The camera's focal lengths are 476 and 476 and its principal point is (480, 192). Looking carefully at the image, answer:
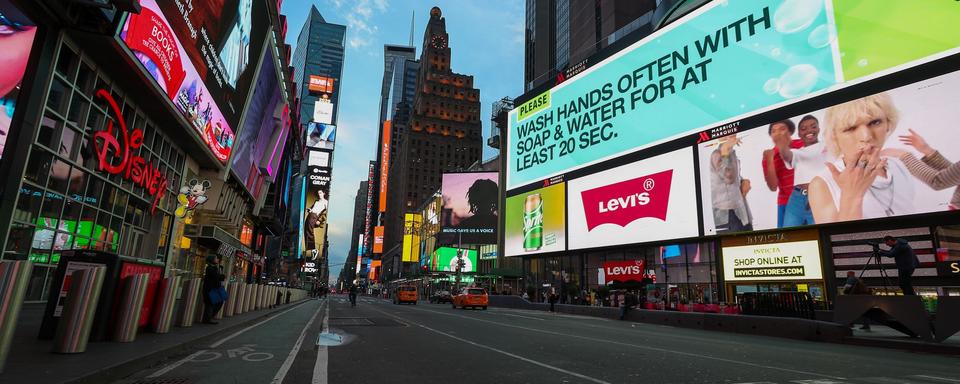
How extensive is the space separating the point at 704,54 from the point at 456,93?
120 meters

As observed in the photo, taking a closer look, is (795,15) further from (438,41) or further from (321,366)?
(438,41)

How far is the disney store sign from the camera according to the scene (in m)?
15.0

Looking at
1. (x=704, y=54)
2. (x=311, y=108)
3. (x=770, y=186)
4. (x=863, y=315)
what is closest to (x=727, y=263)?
(x=770, y=186)

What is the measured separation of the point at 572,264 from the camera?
155 feet

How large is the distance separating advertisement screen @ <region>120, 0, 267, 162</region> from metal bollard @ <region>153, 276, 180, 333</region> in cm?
762

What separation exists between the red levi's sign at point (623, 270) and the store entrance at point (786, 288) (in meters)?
6.74

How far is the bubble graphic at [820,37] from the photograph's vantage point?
24156 millimetres

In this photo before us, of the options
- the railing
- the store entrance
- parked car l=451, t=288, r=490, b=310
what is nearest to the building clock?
parked car l=451, t=288, r=490, b=310

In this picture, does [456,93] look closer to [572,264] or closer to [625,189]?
[572,264]

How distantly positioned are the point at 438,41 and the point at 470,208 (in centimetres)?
9434

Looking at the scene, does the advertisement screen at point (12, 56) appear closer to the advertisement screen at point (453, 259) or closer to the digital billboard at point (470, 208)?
the digital billboard at point (470, 208)

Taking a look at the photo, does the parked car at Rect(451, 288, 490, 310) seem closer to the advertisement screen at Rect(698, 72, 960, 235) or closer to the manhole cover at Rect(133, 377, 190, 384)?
the advertisement screen at Rect(698, 72, 960, 235)

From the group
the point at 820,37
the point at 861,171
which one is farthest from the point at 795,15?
the point at 861,171

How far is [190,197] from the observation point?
79.7 feet
